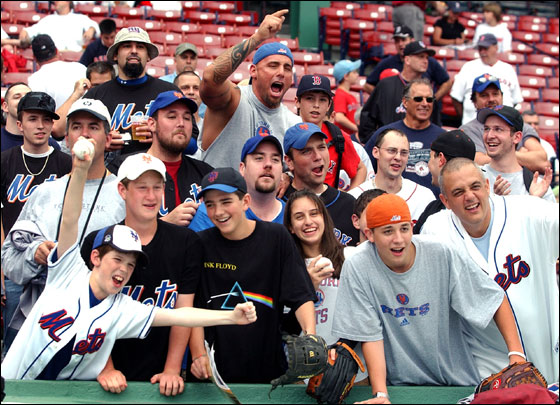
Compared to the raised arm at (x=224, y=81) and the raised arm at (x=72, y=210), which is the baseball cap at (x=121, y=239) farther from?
the raised arm at (x=224, y=81)

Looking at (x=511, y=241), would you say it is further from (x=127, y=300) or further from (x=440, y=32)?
(x=440, y=32)

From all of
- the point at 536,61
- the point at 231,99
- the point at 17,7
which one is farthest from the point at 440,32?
the point at 231,99

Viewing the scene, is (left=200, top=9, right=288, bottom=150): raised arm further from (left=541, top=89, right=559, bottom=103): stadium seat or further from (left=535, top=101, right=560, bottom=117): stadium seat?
(left=541, top=89, right=559, bottom=103): stadium seat

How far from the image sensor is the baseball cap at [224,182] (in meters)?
4.08

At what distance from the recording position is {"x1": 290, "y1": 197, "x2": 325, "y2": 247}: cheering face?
14.3 ft

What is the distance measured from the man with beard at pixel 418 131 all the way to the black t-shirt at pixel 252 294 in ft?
7.63

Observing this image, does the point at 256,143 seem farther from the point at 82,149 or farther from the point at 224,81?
the point at 82,149

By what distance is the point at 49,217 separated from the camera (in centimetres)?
440

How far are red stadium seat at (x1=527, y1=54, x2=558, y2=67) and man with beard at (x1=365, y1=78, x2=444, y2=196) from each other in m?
8.44

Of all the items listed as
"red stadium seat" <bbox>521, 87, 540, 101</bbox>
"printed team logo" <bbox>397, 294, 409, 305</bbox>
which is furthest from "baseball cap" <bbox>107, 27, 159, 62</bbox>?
"red stadium seat" <bbox>521, 87, 540, 101</bbox>

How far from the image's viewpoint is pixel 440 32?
46.2ft

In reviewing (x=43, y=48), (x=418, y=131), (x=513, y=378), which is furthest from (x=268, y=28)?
(x=43, y=48)

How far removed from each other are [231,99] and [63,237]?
1.76m

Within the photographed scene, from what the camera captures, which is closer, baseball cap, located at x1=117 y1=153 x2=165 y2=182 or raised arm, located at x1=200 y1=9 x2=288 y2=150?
baseball cap, located at x1=117 y1=153 x2=165 y2=182
